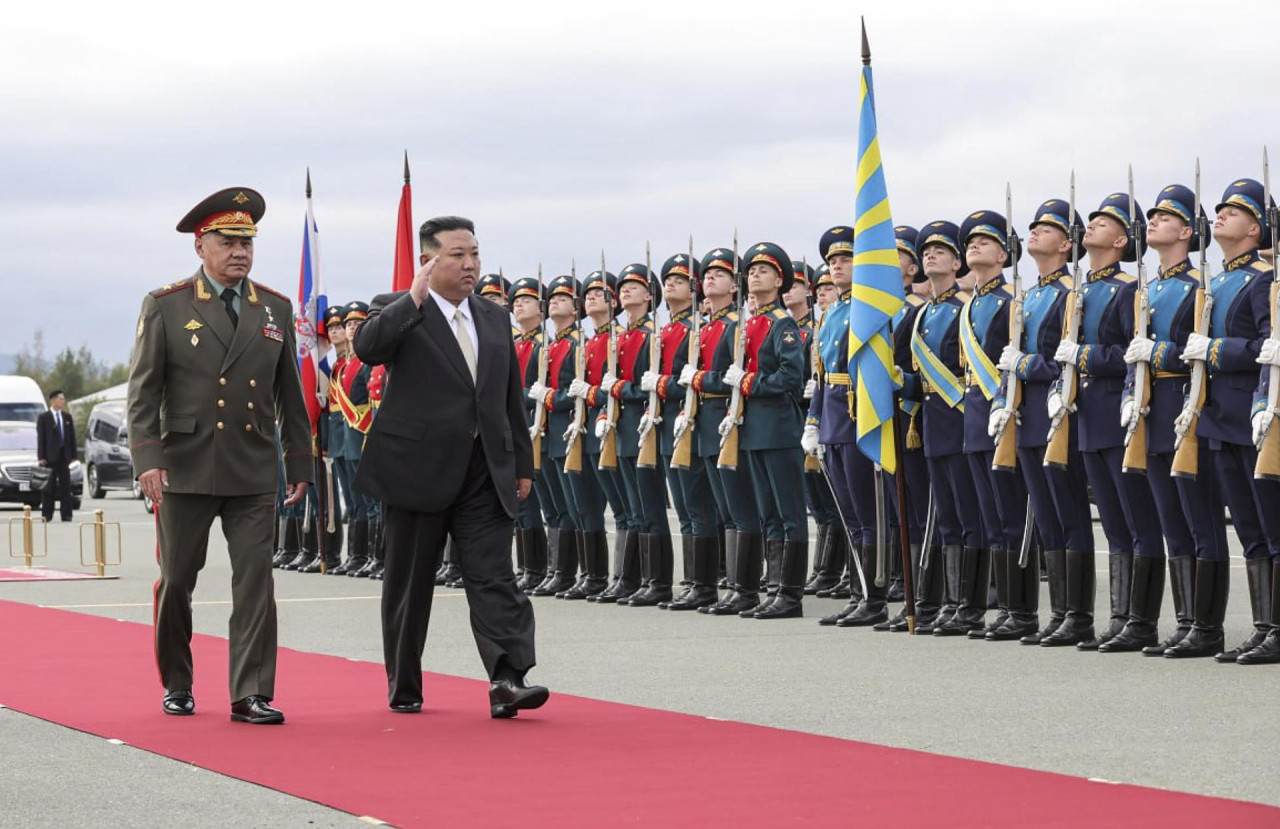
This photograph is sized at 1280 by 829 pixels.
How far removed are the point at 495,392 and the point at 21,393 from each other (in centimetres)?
3169

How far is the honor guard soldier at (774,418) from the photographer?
503 inches

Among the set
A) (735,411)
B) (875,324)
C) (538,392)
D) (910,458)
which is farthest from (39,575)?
(875,324)

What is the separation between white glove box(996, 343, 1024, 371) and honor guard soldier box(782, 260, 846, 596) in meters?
3.31

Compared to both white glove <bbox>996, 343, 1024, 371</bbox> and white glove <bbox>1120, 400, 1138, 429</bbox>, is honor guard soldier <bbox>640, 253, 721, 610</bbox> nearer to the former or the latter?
white glove <bbox>996, 343, 1024, 371</bbox>

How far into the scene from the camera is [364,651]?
11.1 metres

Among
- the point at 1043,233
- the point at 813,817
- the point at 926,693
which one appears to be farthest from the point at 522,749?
the point at 1043,233

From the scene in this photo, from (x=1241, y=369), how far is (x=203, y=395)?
468cm

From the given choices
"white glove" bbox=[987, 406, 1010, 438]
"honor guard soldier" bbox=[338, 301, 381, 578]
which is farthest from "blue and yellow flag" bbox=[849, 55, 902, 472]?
"honor guard soldier" bbox=[338, 301, 381, 578]

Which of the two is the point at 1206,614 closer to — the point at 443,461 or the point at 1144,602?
the point at 1144,602

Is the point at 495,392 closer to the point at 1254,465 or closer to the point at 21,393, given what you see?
the point at 1254,465

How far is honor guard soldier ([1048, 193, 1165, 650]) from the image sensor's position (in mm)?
10344

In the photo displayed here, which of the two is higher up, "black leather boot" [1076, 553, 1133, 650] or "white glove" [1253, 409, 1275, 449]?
"white glove" [1253, 409, 1275, 449]

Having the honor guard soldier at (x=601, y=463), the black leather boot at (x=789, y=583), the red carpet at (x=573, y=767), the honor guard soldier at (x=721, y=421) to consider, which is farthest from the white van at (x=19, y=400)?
the red carpet at (x=573, y=767)

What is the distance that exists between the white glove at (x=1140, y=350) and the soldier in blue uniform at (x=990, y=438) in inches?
43.6
